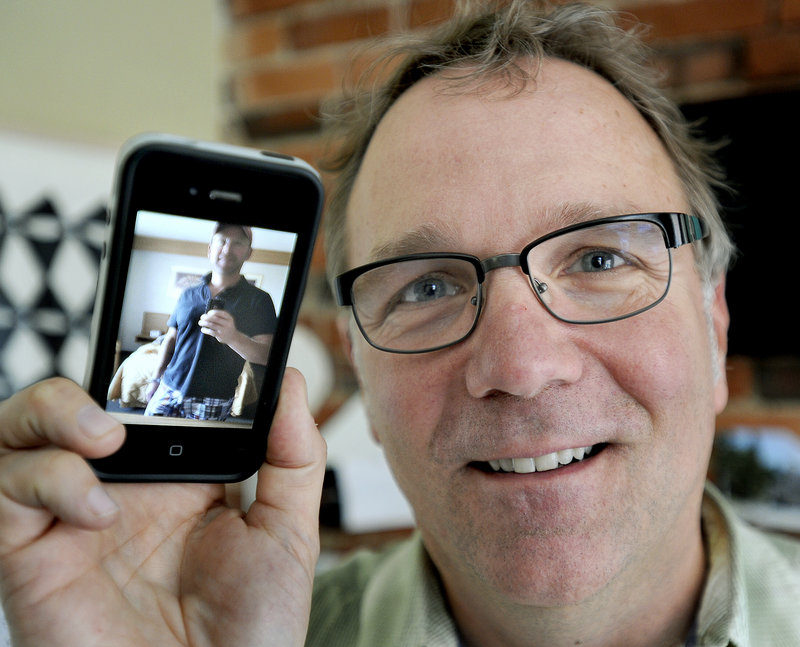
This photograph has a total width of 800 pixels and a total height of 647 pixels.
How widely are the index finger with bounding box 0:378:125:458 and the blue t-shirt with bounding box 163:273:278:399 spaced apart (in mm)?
73

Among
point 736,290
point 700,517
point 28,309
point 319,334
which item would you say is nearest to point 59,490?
point 700,517

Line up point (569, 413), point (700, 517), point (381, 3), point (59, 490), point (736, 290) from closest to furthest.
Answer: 1. point (59, 490)
2. point (569, 413)
3. point (700, 517)
4. point (736, 290)
5. point (381, 3)

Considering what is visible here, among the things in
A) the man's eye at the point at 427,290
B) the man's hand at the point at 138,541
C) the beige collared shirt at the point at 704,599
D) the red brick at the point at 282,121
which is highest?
the red brick at the point at 282,121

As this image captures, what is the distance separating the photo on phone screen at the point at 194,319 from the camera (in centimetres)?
64

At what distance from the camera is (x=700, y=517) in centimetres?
107

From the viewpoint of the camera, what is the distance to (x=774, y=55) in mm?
1502

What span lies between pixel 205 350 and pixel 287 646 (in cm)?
32

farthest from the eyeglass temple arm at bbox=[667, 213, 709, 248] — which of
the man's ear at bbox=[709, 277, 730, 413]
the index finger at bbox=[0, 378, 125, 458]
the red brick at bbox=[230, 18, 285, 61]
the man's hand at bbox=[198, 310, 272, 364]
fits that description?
the red brick at bbox=[230, 18, 285, 61]

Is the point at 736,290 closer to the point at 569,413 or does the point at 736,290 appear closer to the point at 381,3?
the point at 569,413

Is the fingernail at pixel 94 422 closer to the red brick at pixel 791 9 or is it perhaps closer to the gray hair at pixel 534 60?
the gray hair at pixel 534 60

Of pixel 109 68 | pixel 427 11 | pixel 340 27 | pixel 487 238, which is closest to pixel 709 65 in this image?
pixel 427 11

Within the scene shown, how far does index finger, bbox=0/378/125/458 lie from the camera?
62 centimetres

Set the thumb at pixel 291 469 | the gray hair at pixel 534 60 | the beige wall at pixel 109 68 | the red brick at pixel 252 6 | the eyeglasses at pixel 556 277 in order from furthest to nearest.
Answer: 1. the red brick at pixel 252 6
2. the beige wall at pixel 109 68
3. the gray hair at pixel 534 60
4. the eyeglasses at pixel 556 277
5. the thumb at pixel 291 469

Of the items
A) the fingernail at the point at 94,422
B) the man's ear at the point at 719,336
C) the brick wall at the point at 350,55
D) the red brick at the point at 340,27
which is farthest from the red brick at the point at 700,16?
the fingernail at the point at 94,422
